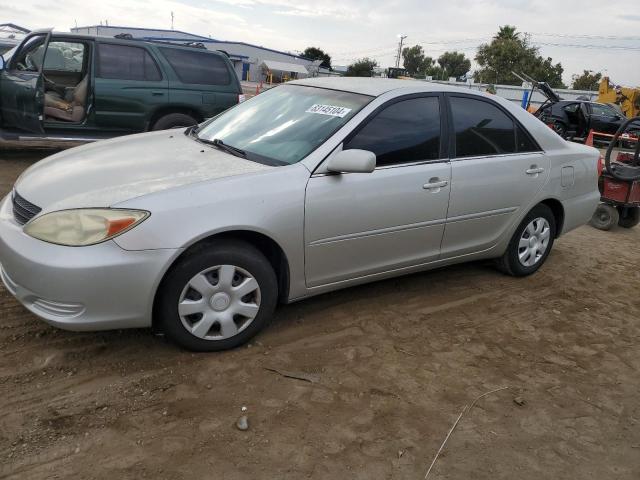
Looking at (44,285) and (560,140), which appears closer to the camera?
(44,285)

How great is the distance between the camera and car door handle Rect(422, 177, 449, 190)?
3.71 m

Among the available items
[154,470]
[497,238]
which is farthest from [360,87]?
[154,470]

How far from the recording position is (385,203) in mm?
3508

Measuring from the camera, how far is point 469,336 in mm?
3670

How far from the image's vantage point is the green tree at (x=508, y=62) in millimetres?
51719

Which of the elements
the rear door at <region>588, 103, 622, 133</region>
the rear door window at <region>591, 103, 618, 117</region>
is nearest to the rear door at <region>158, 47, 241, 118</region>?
the rear door at <region>588, 103, 622, 133</region>

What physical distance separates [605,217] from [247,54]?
7323cm

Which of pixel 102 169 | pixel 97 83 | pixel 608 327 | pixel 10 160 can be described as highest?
pixel 97 83

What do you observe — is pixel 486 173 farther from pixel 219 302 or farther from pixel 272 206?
pixel 219 302

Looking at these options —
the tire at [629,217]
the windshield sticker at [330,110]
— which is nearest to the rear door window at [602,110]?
the tire at [629,217]

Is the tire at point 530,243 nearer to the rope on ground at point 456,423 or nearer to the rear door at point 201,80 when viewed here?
the rope on ground at point 456,423

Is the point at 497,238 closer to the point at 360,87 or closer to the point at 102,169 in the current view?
the point at 360,87

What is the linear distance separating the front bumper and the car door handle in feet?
5.95

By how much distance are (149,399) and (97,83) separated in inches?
239
